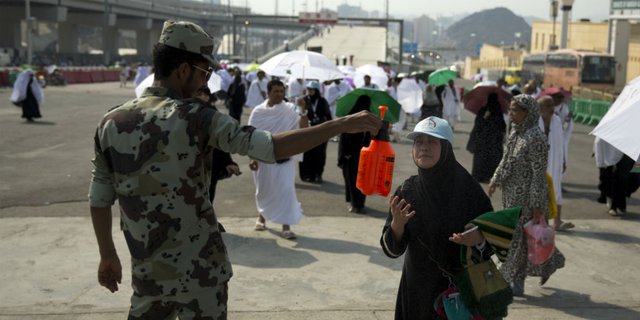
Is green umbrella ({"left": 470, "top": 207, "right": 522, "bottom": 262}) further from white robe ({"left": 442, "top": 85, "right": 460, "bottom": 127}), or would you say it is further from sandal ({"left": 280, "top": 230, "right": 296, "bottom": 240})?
white robe ({"left": 442, "top": 85, "right": 460, "bottom": 127})

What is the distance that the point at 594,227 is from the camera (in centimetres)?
931

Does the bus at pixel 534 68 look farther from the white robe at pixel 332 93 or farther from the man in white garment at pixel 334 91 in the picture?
the white robe at pixel 332 93

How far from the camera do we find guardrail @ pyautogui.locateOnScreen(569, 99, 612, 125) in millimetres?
26047

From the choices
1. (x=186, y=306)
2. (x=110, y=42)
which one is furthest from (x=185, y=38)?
(x=110, y=42)

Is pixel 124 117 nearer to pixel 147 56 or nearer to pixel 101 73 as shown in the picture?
pixel 101 73

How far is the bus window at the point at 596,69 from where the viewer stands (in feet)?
124

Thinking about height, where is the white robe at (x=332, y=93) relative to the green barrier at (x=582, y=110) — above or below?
above

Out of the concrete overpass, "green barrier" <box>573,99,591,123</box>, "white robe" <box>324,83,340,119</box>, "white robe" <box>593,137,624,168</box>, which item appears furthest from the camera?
the concrete overpass

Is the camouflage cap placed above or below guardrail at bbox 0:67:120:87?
above

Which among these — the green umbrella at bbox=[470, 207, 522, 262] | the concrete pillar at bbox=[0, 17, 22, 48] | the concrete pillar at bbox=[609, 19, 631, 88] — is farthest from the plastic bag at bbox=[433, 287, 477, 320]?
the concrete pillar at bbox=[0, 17, 22, 48]

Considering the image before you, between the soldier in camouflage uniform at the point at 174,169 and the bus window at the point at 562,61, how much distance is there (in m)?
37.7

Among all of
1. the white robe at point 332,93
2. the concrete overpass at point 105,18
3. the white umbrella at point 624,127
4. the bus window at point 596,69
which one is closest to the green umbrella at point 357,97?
the white umbrella at point 624,127

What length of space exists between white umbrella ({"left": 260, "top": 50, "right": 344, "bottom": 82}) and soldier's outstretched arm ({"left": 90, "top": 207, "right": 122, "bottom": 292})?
32.7 feet

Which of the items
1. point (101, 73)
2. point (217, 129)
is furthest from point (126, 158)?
point (101, 73)
